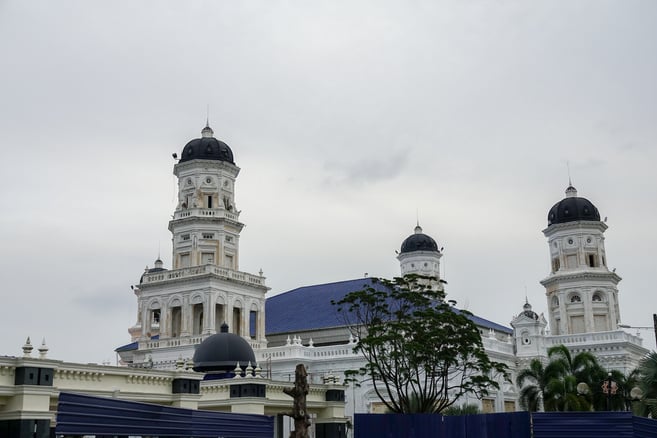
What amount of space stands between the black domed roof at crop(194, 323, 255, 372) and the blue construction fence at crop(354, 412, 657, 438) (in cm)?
713

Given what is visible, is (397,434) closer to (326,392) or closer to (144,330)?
(326,392)

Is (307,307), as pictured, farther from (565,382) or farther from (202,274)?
(565,382)

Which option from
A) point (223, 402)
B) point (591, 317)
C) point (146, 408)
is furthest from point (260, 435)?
point (591, 317)

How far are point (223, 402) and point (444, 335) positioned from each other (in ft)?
32.0

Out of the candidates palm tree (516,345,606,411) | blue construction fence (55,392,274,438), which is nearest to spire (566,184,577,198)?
palm tree (516,345,606,411)

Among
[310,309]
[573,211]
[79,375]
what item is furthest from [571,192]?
[79,375]

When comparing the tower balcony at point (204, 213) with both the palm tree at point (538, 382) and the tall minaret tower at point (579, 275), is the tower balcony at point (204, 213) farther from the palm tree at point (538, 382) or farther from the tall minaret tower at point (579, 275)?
the tall minaret tower at point (579, 275)

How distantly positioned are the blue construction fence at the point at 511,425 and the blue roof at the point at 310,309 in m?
29.5

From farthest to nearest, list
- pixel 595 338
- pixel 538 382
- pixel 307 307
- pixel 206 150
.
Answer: pixel 307 307 < pixel 206 150 < pixel 595 338 < pixel 538 382

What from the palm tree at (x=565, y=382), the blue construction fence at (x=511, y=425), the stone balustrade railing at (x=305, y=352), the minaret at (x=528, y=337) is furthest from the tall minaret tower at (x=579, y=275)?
the blue construction fence at (x=511, y=425)

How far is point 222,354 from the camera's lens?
3328 cm

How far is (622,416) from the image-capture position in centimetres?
2339

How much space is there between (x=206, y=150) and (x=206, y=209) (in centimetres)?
432

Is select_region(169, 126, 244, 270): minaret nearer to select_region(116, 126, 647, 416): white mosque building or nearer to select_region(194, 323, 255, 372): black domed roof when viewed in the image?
select_region(116, 126, 647, 416): white mosque building
